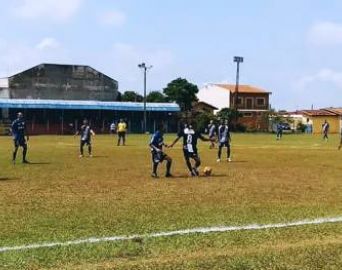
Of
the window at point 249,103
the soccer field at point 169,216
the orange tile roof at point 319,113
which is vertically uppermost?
the window at point 249,103

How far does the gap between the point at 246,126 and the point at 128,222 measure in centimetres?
8927

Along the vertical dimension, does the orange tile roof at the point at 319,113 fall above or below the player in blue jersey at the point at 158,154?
above

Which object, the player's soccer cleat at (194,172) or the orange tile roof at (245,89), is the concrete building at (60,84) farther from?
the player's soccer cleat at (194,172)

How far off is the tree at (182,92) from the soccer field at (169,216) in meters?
82.8

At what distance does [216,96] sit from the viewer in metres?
121

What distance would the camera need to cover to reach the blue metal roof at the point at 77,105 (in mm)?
82875

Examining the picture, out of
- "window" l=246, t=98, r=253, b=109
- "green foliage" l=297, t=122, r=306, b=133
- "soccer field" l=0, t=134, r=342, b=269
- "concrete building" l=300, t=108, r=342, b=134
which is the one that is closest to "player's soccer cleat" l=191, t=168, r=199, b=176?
"soccer field" l=0, t=134, r=342, b=269

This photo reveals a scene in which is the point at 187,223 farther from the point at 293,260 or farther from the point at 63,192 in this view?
the point at 63,192

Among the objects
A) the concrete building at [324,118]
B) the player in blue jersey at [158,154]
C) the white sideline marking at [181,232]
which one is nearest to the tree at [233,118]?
the concrete building at [324,118]

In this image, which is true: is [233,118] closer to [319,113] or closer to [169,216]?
[319,113]

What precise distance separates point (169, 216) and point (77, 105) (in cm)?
7672

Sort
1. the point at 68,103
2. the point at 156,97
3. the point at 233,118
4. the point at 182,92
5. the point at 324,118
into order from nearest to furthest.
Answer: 1. the point at 68,103
2. the point at 233,118
3. the point at 182,92
4. the point at 156,97
5. the point at 324,118

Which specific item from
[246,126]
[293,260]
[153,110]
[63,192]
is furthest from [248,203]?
[246,126]

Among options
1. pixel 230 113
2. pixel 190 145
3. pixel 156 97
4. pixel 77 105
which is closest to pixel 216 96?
pixel 156 97
